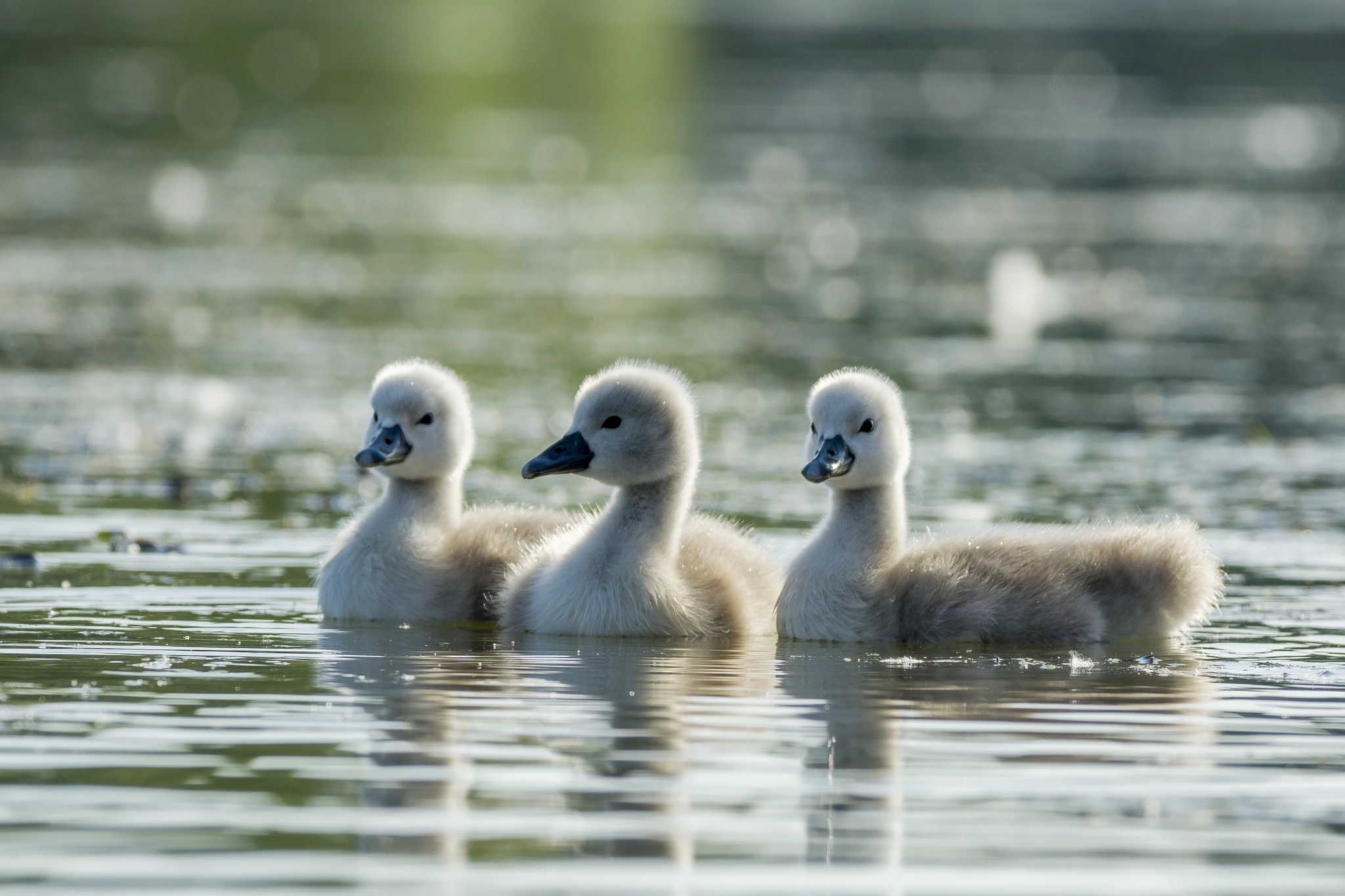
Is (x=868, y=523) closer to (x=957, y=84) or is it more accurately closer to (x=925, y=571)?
(x=925, y=571)

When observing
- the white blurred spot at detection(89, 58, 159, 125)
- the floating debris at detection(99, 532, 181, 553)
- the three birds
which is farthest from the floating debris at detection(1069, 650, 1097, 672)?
the white blurred spot at detection(89, 58, 159, 125)

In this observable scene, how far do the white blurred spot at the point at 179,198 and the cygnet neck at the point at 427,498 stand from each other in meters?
21.6

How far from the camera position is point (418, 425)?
11.3 m

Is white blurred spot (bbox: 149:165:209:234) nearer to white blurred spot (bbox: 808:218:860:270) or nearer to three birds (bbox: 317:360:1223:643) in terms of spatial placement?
white blurred spot (bbox: 808:218:860:270)

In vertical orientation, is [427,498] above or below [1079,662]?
above

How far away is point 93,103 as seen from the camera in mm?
53656

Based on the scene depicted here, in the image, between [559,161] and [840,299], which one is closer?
[840,299]

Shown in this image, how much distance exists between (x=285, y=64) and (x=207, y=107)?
12.6m

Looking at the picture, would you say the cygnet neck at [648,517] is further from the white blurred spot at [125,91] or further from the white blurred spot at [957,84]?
the white blurred spot at [957,84]

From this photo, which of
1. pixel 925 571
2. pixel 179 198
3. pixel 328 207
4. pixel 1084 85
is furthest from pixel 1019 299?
pixel 1084 85

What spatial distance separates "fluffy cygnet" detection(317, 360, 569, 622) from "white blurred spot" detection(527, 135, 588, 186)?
28.9m

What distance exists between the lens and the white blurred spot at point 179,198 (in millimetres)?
33469

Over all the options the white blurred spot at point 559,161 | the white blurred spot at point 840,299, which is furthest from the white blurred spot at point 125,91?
the white blurred spot at point 840,299

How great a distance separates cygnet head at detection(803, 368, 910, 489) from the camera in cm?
1055
